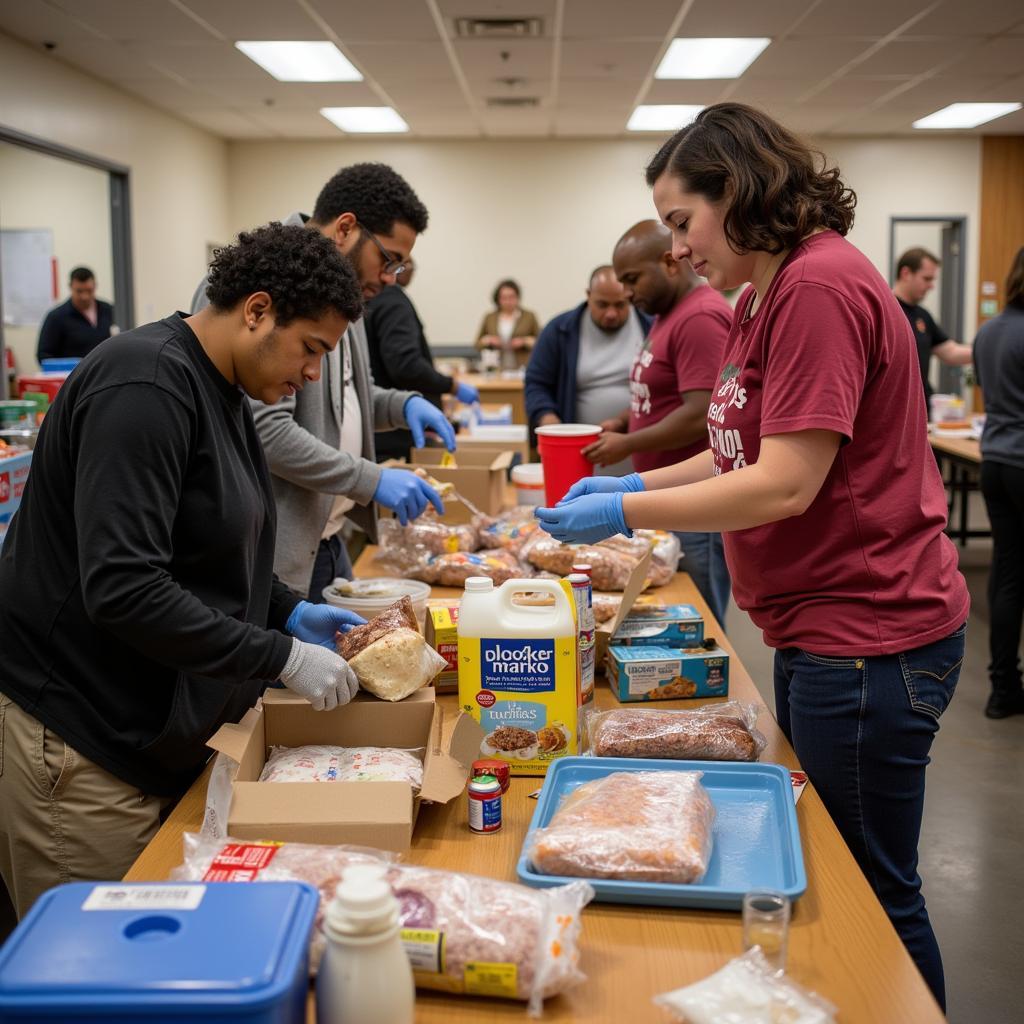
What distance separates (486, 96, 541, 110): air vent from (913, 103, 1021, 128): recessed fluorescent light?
3502 mm

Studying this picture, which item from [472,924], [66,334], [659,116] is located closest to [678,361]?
[472,924]

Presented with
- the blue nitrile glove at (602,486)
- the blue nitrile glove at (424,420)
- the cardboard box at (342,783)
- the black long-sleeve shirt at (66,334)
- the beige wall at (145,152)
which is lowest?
the cardboard box at (342,783)

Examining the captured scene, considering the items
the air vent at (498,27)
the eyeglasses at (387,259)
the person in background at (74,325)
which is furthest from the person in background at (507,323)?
the eyeglasses at (387,259)

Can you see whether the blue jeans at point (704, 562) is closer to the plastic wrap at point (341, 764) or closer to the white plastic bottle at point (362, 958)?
the plastic wrap at point (341, 764)

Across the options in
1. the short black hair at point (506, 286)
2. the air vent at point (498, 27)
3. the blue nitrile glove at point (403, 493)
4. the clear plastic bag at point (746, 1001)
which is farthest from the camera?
the short black hair at point (506, 286)

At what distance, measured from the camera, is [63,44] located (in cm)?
646

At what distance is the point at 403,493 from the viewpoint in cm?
226

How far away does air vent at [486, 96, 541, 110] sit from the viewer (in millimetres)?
8383

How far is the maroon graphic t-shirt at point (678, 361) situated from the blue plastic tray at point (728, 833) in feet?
4.88

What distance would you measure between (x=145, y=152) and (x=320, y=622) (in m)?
7.79

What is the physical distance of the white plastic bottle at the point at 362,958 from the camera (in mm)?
812

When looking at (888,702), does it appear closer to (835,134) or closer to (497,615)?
(497,615)

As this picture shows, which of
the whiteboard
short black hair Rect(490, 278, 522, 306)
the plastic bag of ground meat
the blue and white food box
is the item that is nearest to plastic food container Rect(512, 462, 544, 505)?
the blue and white food box

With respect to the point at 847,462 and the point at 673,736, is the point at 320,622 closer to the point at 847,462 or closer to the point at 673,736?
the point at 673,736
